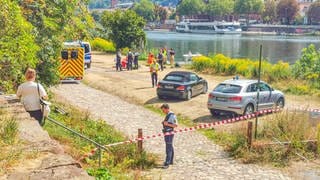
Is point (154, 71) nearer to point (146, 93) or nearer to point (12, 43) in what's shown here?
point (146, 93)

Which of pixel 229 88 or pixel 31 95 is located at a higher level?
pixel 31 95

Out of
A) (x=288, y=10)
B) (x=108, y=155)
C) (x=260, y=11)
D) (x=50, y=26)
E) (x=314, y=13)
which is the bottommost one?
(x=314, y=13)

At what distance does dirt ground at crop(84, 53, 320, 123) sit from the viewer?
19.8 metres

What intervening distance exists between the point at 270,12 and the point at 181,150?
183 m

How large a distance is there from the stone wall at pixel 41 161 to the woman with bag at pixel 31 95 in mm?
1501

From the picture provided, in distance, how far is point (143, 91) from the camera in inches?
966

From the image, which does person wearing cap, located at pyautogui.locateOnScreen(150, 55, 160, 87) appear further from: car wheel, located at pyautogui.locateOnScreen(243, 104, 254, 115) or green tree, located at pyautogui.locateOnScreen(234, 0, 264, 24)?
green tree, located at pyautogui.locateOnScreen(234, 0, 264, 24)

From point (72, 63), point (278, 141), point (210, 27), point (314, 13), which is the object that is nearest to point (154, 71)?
point (72, 63)

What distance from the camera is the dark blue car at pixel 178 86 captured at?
21547mm

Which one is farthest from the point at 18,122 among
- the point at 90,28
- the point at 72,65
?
the point at 72,65

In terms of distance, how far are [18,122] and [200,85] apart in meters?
14.9

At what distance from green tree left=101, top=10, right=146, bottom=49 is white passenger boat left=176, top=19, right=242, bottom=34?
115 m

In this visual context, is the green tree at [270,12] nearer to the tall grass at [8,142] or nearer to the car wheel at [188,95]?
the car wheel at [188,95]

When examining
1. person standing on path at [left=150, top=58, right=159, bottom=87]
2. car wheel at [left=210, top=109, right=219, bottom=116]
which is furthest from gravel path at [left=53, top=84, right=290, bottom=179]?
person standing on path at [left=150, top=58, right=159, bottom=87]
